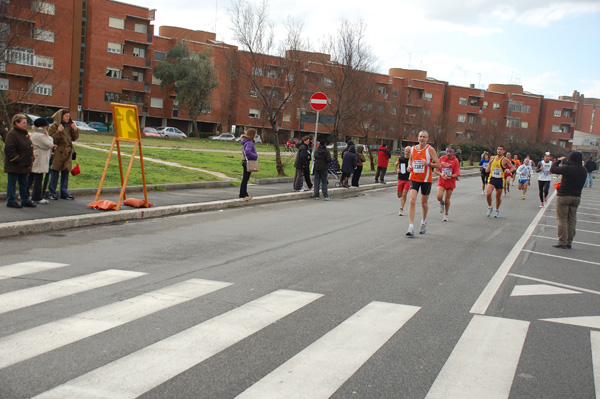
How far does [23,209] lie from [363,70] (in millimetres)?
21537

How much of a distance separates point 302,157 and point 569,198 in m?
9.50

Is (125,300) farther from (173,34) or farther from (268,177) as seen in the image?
(173,34)

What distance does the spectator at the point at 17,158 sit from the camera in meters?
10.6

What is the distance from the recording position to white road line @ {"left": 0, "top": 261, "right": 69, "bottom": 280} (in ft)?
21.9

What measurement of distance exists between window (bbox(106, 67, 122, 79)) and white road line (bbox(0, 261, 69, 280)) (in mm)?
65273

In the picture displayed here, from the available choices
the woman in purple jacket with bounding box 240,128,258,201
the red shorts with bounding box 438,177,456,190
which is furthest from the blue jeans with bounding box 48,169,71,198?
the red shorts with bounding box 438,177,456,190

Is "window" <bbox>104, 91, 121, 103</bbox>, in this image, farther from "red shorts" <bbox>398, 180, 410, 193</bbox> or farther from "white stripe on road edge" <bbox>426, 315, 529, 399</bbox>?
"white stripe on road edge" <bbox>426, 315, 529, 399</bbox>

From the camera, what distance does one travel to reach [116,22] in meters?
67.5

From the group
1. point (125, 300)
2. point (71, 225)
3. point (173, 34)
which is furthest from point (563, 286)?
point (173, 34)

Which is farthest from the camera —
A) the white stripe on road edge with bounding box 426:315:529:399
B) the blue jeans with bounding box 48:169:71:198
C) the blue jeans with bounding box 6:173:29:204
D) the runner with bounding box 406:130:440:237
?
the blue jeans with bounding box 48:169:71:198

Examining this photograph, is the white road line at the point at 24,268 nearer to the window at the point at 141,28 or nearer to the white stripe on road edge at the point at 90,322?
the white stripe on road edge at the point at 90,322

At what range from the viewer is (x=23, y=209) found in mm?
10828

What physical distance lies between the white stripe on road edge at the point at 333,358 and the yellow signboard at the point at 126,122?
314 inches

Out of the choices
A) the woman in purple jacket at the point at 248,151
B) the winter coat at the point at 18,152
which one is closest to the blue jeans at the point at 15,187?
the winter coat at the point at 18,152
